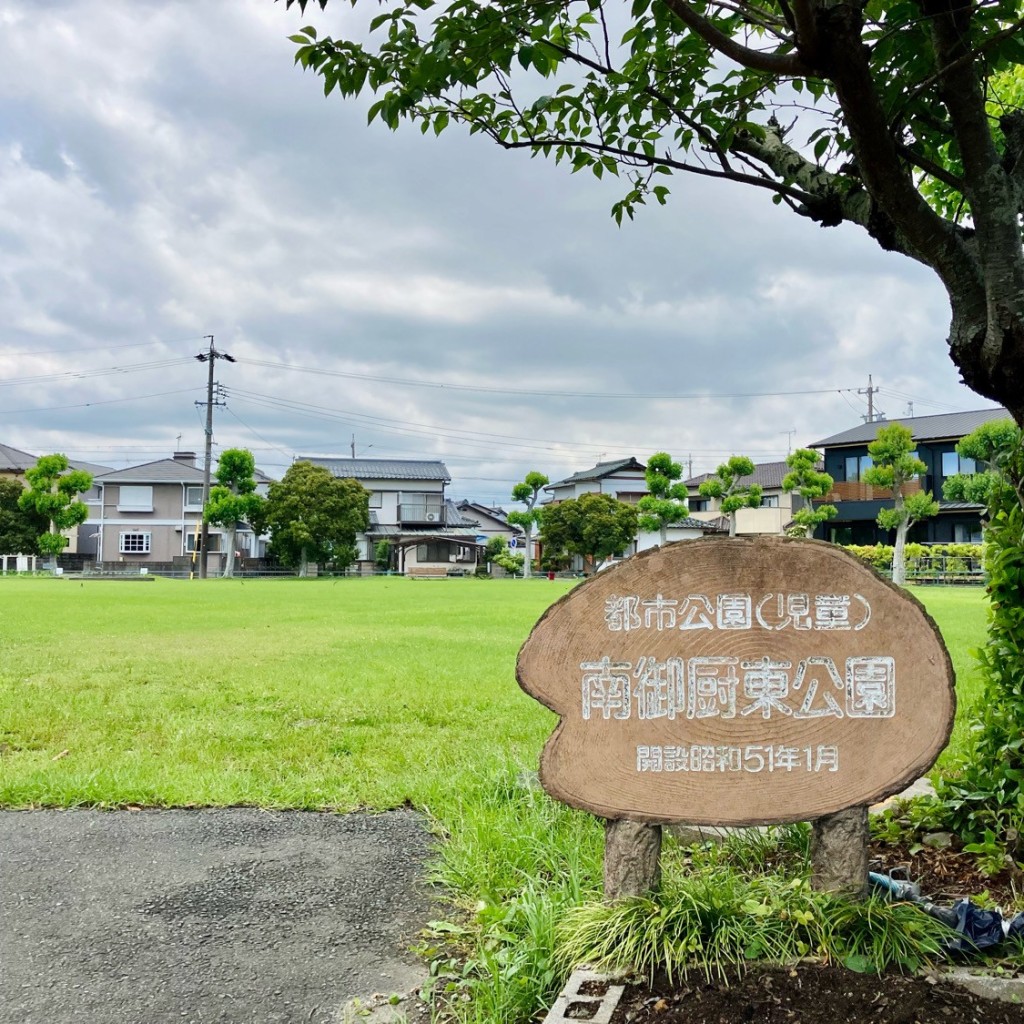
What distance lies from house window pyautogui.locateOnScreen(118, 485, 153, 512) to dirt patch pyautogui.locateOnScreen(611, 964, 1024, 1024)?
59.7 meters

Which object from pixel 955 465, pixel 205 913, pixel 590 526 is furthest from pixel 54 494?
pixel 205 913

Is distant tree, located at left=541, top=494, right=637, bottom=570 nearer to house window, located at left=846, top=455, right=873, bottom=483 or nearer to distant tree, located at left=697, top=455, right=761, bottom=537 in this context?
distant tree, located at left=697, top=455, right=761, bottom=537

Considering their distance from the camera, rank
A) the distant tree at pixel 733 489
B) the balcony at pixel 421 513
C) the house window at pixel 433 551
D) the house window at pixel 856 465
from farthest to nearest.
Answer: the balcony at pixel 421 513, the house window at pixel 433 551, the house window at pixel 856 465, the distant tree at pixel 733 489

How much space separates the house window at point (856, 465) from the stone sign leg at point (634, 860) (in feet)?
140

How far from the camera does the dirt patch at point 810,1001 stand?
228 centimetres

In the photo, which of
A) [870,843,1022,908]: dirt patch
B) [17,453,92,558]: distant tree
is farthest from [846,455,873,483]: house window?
[870,843,1022,908]: dirt patch

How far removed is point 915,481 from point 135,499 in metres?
48.1

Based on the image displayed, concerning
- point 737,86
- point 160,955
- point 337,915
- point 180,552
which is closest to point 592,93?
point 737,86

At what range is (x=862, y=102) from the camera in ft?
8.35

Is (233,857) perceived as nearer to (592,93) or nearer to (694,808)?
(694,808)

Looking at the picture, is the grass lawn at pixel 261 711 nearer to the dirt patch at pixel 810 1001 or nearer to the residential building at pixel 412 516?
the dirt patch at pixel 810 1001

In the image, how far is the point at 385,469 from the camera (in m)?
65.7

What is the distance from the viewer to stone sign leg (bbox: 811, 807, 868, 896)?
2.80 meters

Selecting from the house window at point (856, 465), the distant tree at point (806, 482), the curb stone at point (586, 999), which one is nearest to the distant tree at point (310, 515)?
the distant tree at point (806, 482)
